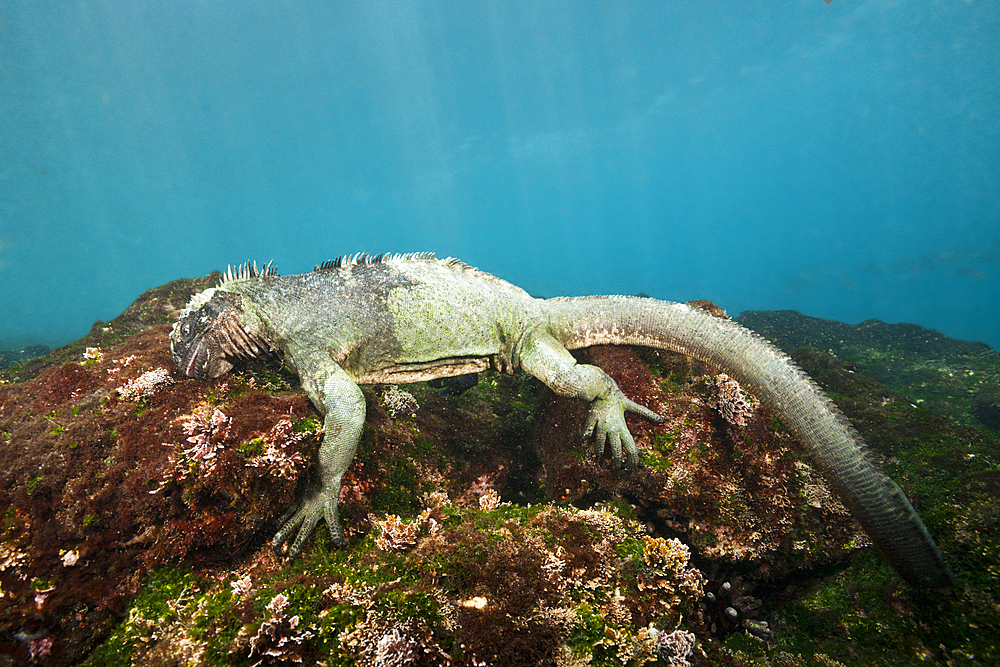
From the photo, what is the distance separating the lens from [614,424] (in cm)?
384

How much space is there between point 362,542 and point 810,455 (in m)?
3.85

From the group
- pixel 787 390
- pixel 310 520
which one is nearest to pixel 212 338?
pixel 310 520

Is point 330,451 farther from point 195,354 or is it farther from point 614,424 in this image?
point 614,424

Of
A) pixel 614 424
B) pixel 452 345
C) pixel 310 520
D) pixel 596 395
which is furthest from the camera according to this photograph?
pixel 452 345

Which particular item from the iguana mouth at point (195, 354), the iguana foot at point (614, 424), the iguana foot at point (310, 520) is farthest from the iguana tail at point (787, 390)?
the iguana mouth at point (195, 354)

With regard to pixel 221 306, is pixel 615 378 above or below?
above

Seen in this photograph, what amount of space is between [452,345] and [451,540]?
220 centimetres

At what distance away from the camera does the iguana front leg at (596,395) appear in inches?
150

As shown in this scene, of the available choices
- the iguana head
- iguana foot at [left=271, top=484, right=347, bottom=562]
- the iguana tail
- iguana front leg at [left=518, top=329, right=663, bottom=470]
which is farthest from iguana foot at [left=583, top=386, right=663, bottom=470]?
the iguana head

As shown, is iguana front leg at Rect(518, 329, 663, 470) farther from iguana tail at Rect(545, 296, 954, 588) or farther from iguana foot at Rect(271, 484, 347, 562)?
iguana foot at Rect(271, 484, 347, 562)

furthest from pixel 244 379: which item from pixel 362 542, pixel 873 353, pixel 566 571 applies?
pixel 873 353

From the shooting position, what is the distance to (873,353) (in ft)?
39.9

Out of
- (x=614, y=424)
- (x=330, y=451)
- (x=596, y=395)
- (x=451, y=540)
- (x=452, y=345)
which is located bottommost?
(x=451, y=540)

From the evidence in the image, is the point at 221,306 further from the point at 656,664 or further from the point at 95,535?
the point at 656,664
